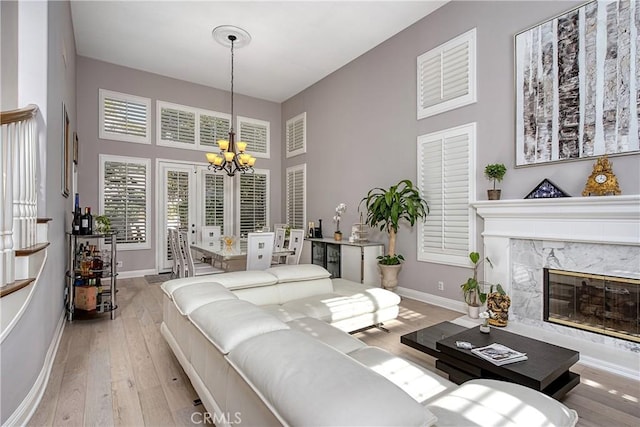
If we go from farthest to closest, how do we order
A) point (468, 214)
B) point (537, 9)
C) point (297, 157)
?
point (297, 157) → point (468, 214) → point (537, 9)

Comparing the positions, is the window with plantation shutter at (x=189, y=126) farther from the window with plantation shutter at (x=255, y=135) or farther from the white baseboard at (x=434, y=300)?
the white baseboard at (x=434, y=300)

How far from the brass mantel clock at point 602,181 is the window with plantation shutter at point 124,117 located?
6.57m

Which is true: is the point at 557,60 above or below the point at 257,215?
above

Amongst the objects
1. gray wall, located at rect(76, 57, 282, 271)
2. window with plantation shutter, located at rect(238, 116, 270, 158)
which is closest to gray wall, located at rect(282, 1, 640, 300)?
window with plantation shutter, located at rect(238, 116, 270, 158)

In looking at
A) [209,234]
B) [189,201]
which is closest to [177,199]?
[189,201]

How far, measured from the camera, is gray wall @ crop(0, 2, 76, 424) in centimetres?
171

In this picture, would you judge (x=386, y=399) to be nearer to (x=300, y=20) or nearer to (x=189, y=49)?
(x=300, y=20)

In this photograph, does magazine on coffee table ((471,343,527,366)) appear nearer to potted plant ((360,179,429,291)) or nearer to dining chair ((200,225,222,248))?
potted plant ((360,179,429,291))

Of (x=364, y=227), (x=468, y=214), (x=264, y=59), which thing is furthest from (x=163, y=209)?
(x=468, y=214)

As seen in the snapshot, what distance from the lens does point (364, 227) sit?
5.16 m

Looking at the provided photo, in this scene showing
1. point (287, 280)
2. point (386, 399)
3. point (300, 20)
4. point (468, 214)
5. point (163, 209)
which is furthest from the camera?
point (163, 209)

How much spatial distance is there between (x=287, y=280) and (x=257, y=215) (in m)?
4.46

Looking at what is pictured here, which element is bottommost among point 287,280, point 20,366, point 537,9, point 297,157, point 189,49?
point 20,366

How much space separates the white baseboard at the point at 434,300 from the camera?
12.8 feet
